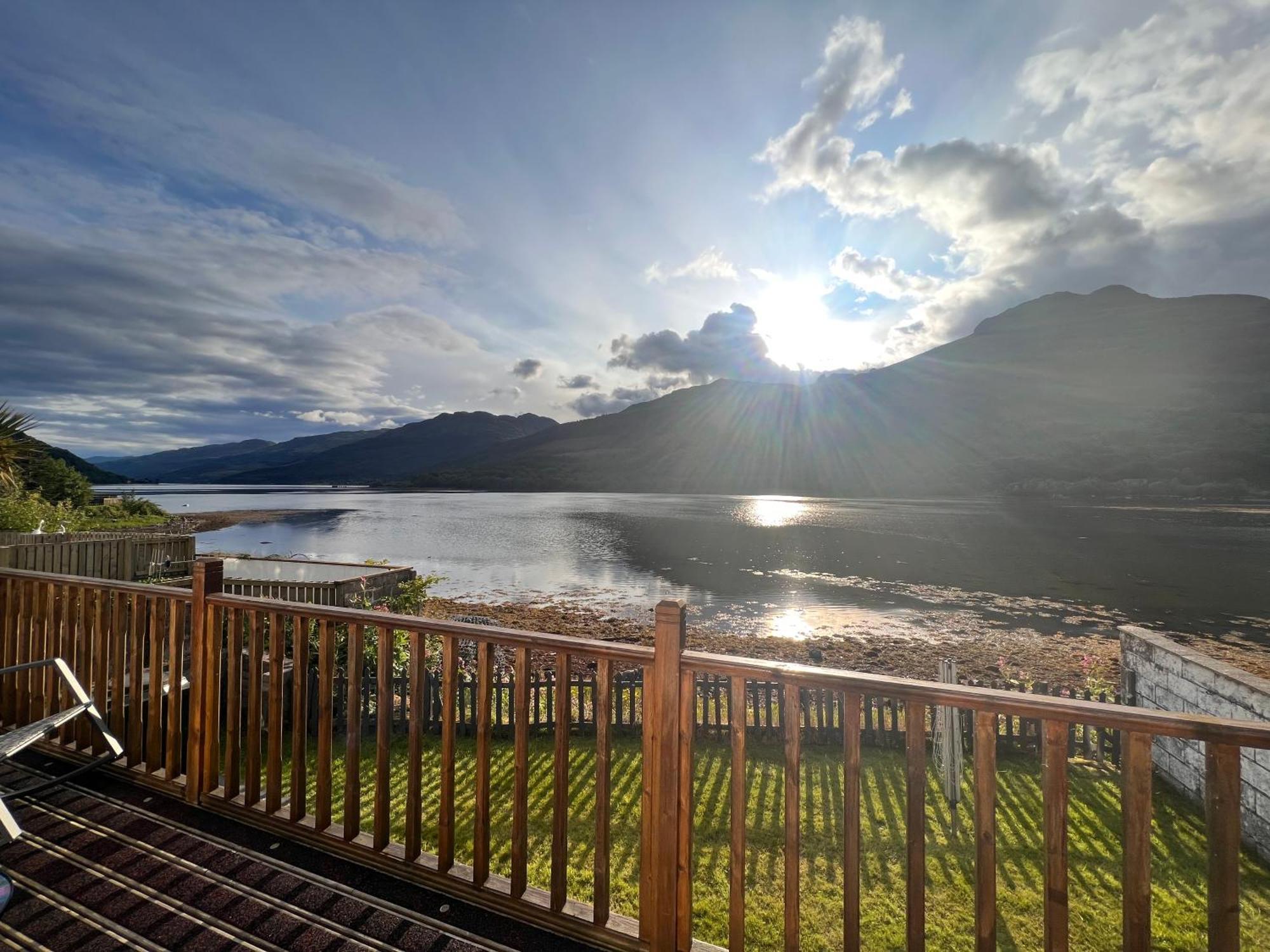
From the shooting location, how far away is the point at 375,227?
13570mm

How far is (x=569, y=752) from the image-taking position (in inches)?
112

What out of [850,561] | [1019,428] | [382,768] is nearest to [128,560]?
[382,768]

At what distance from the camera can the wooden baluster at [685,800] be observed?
2.17 metres

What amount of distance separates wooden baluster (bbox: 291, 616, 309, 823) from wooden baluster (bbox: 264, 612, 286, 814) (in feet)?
0.23

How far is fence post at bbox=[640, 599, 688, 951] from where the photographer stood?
216 cm

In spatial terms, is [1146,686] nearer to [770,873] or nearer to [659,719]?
[770,873]

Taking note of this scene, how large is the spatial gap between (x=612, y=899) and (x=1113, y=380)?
19948 cm

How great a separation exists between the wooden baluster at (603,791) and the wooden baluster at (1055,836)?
4.89 ft

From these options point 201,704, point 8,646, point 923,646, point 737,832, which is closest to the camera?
point 737,832

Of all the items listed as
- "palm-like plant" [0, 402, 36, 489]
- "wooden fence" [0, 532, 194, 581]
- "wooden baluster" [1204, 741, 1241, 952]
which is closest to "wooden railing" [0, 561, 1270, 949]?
"wooden baluster" [1204, 741, 1241, 952]

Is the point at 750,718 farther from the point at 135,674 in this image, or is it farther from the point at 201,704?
the point at 135,674

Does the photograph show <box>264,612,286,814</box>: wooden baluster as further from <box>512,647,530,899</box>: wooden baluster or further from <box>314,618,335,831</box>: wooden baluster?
<box>512,647,530,899</box>: wooden baluster

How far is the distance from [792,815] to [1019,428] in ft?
524

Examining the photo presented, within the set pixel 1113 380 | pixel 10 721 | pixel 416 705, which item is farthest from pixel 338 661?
pixel 1113 380
